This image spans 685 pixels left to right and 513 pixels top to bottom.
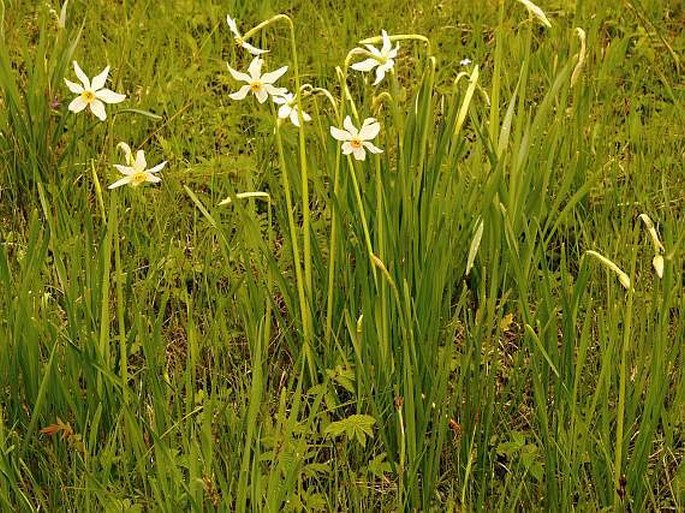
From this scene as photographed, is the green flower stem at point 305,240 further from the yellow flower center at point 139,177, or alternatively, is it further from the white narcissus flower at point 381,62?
the yellow flower center at point 139,177

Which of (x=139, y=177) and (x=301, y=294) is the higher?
(x=139, y=177)

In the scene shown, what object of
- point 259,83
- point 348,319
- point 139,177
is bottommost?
point 348,319

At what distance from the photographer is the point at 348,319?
70.1 inches

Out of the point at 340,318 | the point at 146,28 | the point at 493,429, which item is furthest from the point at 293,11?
the point at 493,429

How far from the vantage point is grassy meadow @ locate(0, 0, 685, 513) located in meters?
1.66

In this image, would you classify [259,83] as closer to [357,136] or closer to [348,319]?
[357,136]

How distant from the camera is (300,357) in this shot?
5.92ft

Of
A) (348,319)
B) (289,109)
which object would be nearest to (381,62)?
(289,109)

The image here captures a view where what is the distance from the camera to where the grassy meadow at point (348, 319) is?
1.66 metres

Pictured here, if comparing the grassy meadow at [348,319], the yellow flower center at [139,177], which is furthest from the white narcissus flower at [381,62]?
the yellow flower center at [139,177]

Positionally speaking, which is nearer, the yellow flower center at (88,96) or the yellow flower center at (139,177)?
the yellow flower center at (139,177)

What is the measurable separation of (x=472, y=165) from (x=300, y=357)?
0.66 meters

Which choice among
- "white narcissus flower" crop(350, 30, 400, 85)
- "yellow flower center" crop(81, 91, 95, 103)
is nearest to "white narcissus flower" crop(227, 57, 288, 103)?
"white narcissus flower" crop(350, 30, 400, 85)

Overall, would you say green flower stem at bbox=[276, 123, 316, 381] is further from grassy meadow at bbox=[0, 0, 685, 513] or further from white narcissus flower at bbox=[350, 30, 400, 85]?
white narcissus flower at bbox=[350, 30, 400, 85]
